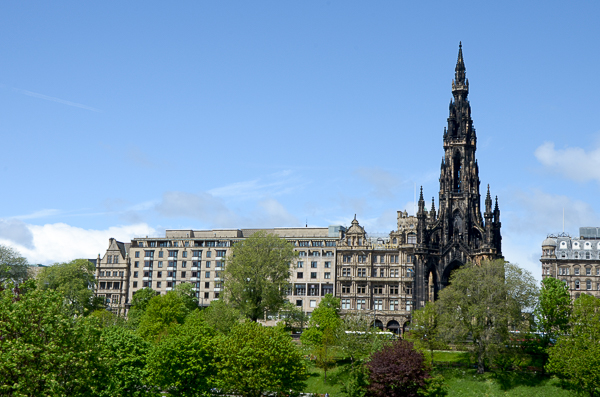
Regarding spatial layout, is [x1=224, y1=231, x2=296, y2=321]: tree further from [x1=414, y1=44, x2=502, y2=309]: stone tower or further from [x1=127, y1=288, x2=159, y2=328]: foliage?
[x1=414, y1=44, x2=502, y2=309]: stone tower

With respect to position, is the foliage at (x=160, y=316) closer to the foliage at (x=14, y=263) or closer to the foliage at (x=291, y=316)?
the foliage at (x=291, y=316)

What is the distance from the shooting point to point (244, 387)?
2721 inches

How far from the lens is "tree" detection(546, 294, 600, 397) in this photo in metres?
73.4

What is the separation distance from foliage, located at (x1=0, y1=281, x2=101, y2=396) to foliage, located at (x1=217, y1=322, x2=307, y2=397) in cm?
2127

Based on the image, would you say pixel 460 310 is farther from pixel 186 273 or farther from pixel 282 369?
pixel 186 273

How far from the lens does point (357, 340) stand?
88625mm

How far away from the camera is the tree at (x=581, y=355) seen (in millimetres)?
73375

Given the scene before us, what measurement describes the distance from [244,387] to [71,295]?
7460 centimetres

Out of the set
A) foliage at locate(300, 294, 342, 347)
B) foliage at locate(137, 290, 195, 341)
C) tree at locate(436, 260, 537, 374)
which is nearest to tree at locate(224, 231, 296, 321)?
foliage at locate(300, 294, 342, 347)

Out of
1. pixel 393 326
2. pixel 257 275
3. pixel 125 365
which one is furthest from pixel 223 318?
pixel 393 326

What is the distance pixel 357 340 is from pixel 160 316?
3399 cm

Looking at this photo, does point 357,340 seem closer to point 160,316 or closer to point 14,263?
point 160,316

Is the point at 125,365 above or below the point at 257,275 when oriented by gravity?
below

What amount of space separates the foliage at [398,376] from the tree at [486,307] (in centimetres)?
1801
